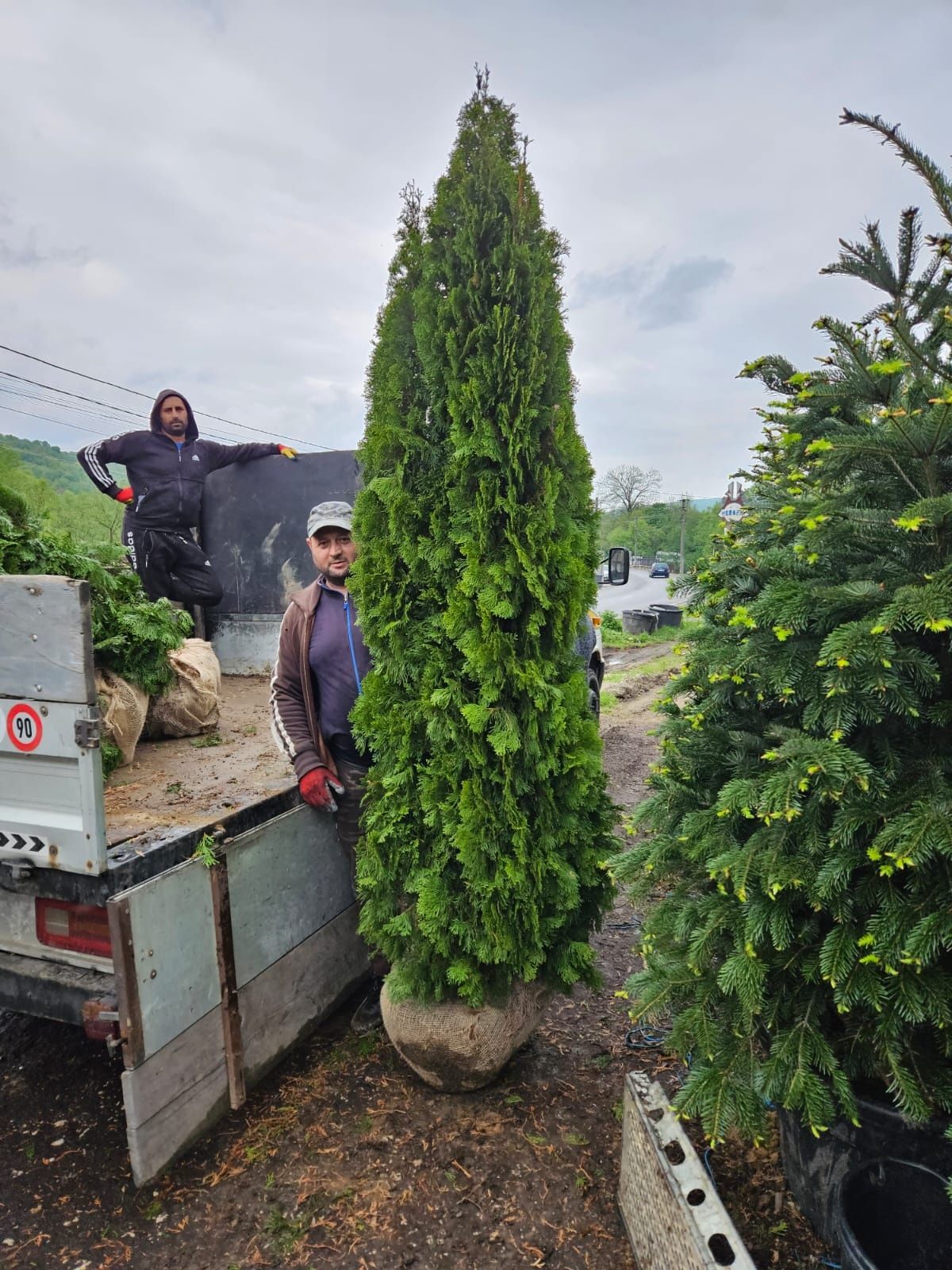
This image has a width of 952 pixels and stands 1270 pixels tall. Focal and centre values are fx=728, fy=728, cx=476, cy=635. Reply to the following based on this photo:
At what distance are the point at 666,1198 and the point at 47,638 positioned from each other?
239cm

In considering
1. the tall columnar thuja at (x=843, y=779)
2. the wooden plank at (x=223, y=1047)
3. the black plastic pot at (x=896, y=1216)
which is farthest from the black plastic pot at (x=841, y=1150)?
the wooden plank at (x=223, y=1047)

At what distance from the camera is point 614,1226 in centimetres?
238

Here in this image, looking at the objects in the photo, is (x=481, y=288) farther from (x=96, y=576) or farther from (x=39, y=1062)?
(x=39, y=1062)

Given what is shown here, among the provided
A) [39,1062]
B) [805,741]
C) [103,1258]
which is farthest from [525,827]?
[39,1062]

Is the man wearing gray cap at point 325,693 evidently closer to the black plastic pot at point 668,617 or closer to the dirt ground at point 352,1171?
the dirt ground at point 352,1171

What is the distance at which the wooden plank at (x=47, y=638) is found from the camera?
7.04 feet

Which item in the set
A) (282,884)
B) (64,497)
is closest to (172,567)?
(282,884)

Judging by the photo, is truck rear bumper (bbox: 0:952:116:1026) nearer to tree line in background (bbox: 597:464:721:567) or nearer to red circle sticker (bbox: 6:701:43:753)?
red circle sticker (bbox: 6:701:43:753)

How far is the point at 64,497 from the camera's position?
2327 cm

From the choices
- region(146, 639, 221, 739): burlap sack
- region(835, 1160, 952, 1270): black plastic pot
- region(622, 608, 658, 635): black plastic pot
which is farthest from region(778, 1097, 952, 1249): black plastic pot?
region(622, 608, 658, 635): black plastic pot

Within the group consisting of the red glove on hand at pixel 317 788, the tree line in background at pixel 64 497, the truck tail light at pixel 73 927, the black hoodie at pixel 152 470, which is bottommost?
the truck tail light at pixel 73 927

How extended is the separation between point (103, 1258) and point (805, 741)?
2.64m

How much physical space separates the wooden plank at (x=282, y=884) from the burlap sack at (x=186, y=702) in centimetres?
103

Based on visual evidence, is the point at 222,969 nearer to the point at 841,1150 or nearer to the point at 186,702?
the point at 186,702
